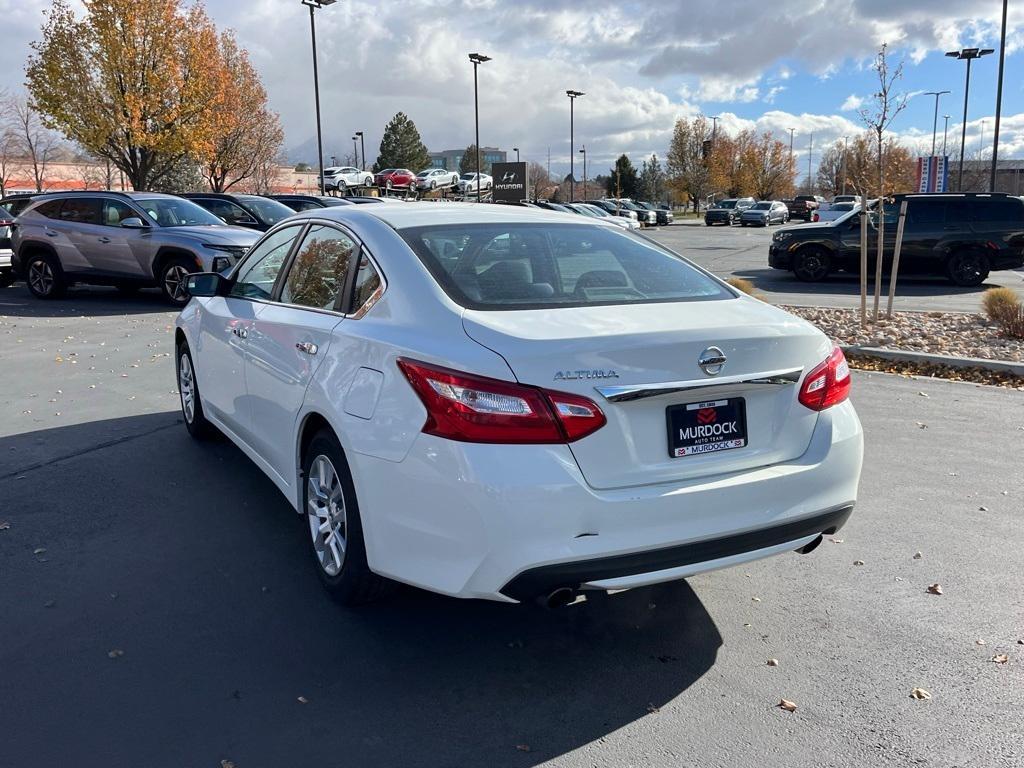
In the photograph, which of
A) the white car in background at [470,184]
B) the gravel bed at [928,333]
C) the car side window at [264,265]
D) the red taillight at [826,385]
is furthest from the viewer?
the white car in background at [470,184]

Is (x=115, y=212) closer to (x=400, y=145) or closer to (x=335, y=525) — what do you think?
(x=335, y=525)

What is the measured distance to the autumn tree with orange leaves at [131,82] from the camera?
28984 mm

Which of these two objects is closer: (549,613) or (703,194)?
(549,613)

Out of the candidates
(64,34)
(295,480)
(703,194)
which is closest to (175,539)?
(295,480)

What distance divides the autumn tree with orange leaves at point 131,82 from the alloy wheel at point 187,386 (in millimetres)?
26396

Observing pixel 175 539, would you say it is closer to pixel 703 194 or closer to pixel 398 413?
pixel 398 413

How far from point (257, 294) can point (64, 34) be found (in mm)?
29260

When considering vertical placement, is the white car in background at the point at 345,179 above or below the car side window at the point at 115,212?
above

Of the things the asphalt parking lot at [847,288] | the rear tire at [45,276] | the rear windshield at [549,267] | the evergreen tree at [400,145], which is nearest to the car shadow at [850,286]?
the asphalt parking lot at [847,288]

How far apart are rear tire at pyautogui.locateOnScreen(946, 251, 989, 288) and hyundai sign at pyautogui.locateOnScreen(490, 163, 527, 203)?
2737 cm

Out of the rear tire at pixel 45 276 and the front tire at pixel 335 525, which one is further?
the rear tire at pixel 45 276

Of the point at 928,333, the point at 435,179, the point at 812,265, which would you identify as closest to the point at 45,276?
the point at 928,333

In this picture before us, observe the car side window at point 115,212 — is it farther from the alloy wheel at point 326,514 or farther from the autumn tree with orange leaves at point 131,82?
the autumn tree with orange leaves at point 131,82

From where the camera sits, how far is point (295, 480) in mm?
4168
